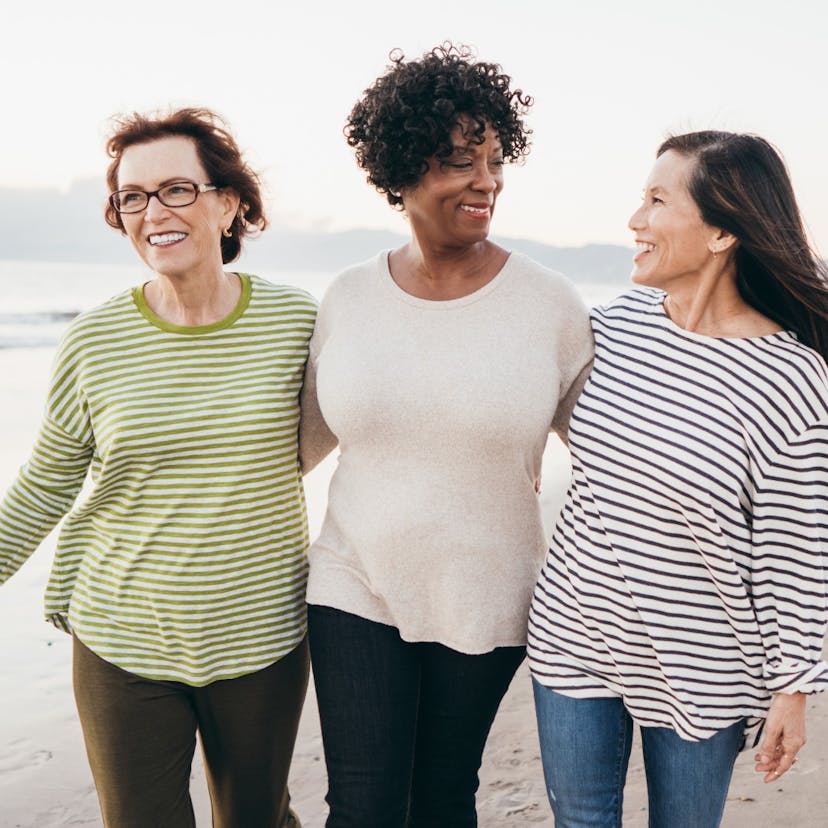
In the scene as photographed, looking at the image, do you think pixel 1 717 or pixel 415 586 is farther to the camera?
pixel 1 717

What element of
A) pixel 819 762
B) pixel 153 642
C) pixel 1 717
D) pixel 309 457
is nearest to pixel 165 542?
pixel 153 642

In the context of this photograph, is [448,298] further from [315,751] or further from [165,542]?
[315,751]

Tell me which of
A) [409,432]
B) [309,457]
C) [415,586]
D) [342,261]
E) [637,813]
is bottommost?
[342,261]

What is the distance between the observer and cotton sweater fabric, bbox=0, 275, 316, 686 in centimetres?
233

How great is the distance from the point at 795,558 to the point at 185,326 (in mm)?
1546

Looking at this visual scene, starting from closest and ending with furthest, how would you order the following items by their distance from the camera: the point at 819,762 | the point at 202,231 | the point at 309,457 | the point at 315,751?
1. the point at 202,231
2. the point at 309,457
3. the point at 819,762
4. the point at 315,751

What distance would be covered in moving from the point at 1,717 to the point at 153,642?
2.33 meters

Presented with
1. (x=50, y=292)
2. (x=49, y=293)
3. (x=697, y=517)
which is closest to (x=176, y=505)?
(x=697, y=517)

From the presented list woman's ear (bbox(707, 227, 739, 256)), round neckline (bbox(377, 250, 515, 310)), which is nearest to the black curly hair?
round neckline (bbox(377, 250, 515, 310))

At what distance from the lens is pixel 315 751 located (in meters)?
3.99

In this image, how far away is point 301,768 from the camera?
384cm

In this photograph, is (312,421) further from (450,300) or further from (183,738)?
(183,738)

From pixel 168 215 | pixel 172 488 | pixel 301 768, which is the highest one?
pixel 168 215

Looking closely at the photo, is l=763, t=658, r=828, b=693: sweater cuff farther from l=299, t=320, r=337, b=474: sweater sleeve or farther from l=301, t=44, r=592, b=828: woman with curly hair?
l=299, t=320, r=337, b=474: sweater sleeve
